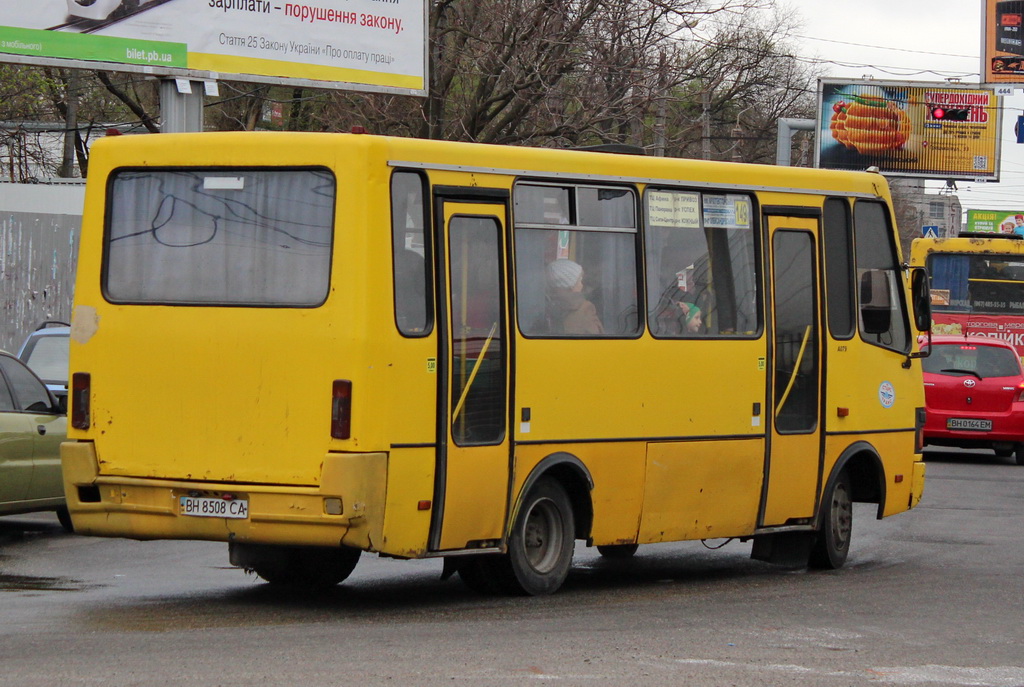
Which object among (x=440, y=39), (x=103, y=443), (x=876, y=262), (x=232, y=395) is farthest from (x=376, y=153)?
(x=440, y=39)

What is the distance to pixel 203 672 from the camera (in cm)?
705

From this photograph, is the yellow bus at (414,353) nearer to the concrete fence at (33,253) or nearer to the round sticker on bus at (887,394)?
the round sticker on bus at (887,394)

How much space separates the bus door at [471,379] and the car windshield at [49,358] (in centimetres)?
891

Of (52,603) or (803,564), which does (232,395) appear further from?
(803,564)

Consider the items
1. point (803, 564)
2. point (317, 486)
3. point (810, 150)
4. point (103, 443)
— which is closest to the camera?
point (317, 486)

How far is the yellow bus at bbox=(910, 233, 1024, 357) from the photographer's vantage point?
30.2 meters

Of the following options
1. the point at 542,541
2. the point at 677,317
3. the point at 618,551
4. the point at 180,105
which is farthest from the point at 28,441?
the point at 180,105

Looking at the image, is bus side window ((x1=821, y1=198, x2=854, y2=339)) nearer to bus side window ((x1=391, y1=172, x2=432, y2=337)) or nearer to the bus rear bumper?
bus side window ((x1=391, y1=172, x2=432, y2=337))

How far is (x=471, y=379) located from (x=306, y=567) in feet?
6.31

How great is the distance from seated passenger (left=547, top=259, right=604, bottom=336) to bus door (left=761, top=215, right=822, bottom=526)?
184 cm

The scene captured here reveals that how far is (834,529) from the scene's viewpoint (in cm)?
1204

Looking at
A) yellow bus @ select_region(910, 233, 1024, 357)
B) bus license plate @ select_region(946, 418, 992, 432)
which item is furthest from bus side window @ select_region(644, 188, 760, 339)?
yellow bus @ select_region(910, 233, 1024, 357)

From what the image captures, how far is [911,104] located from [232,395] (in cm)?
4903

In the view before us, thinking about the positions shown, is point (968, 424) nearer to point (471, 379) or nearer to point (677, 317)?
point (677, 317)
